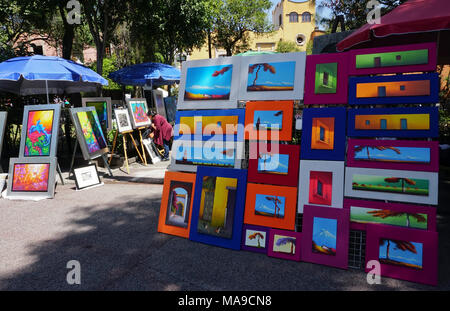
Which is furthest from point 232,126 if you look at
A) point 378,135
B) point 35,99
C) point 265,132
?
point 35,99

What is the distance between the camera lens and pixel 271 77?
12.7 ft

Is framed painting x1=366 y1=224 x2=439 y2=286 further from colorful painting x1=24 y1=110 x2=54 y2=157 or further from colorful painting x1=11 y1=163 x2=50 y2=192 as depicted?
colorful painting x1=24 y1=110 x2=54 y2=157

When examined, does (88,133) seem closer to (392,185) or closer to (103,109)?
(103,109)

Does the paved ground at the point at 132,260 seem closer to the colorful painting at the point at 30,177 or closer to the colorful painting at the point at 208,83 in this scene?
the colorful painting at the point at 30,177

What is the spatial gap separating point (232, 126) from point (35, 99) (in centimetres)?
970

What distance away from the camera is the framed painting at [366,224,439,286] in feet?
9.86

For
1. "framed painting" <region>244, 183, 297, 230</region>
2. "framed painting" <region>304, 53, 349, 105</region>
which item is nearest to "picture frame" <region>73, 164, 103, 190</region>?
"framed painting" <region>244, 183, 297, 230</region>

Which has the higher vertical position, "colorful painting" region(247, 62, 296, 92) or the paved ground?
"colorful painting" region(247, 62, 296, 92)

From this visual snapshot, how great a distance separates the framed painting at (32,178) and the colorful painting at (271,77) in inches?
183

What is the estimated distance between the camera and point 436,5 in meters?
4.08

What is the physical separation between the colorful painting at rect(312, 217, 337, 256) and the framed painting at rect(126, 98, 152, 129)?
6683mm

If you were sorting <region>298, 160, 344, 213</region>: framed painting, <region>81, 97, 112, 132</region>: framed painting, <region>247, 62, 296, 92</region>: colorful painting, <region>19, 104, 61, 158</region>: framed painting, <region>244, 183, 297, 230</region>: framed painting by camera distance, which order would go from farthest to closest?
<region>81, 97, 112, 132</region>: framed painting < <region>19, 104, 61, 158</region>: framed painting < <region>247, 62, 296, 92</region>: colorful painting < <region>244, 183, 297, 230</region>: framed painting < <region>298, 160, 344, 213</region>: framed painting

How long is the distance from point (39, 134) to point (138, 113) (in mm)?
3000

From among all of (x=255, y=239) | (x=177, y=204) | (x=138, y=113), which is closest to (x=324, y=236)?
(x=255, y=239)
